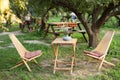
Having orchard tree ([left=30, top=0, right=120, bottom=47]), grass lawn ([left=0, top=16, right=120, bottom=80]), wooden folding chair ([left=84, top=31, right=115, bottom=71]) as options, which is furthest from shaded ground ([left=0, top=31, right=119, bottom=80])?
orchard tree ([left=30, top=0, right=120, bottom=47])

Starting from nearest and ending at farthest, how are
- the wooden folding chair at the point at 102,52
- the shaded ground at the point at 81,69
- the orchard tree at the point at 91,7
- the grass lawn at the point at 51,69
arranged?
the grass lawn at the point at 51,69 < the shaded ground at the point at 81,69 < the wooden folding chair at the point at 102,52 < the orchard tree at the point at 91,7

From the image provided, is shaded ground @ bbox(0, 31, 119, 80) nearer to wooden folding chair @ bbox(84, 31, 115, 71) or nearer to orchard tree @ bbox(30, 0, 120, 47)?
wooden folding chair @ bbox(84, 31, 115, 71)

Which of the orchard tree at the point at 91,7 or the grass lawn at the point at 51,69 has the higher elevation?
the orchard tree at the point at 91,7

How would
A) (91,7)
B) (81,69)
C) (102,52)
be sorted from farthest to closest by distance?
(91,7)
(102,52)
(81,69)

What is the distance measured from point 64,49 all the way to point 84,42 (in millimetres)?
2163

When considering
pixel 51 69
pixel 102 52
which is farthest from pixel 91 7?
pixel 51 69

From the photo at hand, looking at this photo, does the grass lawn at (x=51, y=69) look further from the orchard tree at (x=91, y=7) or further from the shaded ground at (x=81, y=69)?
the orchard tree at (x=91, y=7)

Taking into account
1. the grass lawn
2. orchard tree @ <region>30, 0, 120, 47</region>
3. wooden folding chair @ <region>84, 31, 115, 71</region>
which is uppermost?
orchard tree @ <region>30, 0, 120, 47</region>

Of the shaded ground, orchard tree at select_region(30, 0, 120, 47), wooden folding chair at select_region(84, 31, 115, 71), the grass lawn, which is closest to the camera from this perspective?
the grass lawn

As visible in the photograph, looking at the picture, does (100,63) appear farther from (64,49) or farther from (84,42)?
(84,42)

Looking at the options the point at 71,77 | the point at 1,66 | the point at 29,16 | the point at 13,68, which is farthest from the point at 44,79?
the point at 29,16

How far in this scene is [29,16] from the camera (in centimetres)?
1991

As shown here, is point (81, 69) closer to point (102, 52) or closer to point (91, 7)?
point (102, 52)

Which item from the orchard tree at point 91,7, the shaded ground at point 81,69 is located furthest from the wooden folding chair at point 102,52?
the orchard tree at point 91,7
